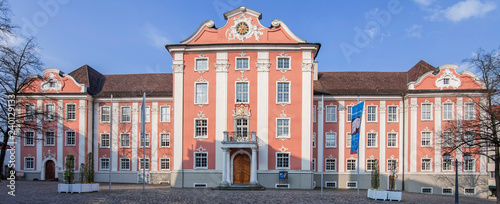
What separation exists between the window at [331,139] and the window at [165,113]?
1556 cm

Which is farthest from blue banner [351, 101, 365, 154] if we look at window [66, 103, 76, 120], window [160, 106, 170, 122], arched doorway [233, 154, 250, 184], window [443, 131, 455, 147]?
window [66, 103, 76, 120]

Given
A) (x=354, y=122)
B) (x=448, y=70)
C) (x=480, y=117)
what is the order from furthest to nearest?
1. (x=448, y=70)
2. (x=480, y=117)
3. (x=354, y=122)

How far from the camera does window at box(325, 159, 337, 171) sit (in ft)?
132

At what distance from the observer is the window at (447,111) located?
38.7m

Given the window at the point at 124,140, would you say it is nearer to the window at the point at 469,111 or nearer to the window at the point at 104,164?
the window at the point at 104,164

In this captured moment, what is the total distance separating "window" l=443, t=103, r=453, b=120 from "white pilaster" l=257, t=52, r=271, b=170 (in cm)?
1652

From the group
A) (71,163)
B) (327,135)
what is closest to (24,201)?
(71,163)

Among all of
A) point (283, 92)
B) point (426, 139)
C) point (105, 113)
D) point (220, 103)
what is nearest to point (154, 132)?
point (105, 113)

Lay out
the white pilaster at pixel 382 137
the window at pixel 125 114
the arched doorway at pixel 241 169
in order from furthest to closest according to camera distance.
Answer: the window at pixel 125 114 < the white pilaster at pixel 382 137 < the arched doorway at pixel 241 169

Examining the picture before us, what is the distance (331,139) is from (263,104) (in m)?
8.58

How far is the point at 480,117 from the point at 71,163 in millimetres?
29392

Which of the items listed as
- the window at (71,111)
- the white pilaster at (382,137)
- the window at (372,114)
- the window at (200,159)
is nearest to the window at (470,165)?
the white pilaster at (382,137)

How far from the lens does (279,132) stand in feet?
118

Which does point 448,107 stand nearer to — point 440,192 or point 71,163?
point 440,192
